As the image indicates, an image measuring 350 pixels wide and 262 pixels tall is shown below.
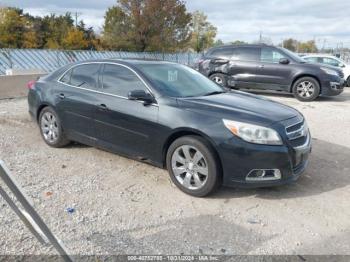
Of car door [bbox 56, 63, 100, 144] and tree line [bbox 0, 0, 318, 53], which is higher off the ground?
tree line [bbox 0, 0, 318, 53]

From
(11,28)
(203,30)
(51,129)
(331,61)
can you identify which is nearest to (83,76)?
(51,129)

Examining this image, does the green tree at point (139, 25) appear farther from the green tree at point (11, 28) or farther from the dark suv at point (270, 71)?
the dark suv at point (270, 71)

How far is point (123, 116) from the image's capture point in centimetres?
449

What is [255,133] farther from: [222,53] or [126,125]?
[222,53]

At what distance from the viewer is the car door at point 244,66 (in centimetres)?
1170

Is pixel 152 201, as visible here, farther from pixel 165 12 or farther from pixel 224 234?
pixel 165 12

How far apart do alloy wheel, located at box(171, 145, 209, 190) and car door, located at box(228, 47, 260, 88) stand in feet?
27.1

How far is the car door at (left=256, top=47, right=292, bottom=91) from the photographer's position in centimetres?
1119

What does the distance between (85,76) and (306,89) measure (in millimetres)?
7984

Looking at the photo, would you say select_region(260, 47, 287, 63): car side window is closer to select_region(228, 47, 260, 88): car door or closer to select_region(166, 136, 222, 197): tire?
select_region(228, 47, 260, 88): car door

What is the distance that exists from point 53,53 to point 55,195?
20274mm

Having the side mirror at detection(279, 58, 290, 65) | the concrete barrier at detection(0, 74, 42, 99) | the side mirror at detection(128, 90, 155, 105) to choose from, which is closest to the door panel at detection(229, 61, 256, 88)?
the side mirror at detection(279, 58, 290, 65)

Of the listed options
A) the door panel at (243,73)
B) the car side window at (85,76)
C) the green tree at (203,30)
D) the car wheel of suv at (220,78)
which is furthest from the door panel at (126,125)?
the green tree at (203,30)

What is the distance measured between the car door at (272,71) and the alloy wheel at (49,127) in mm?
7794
